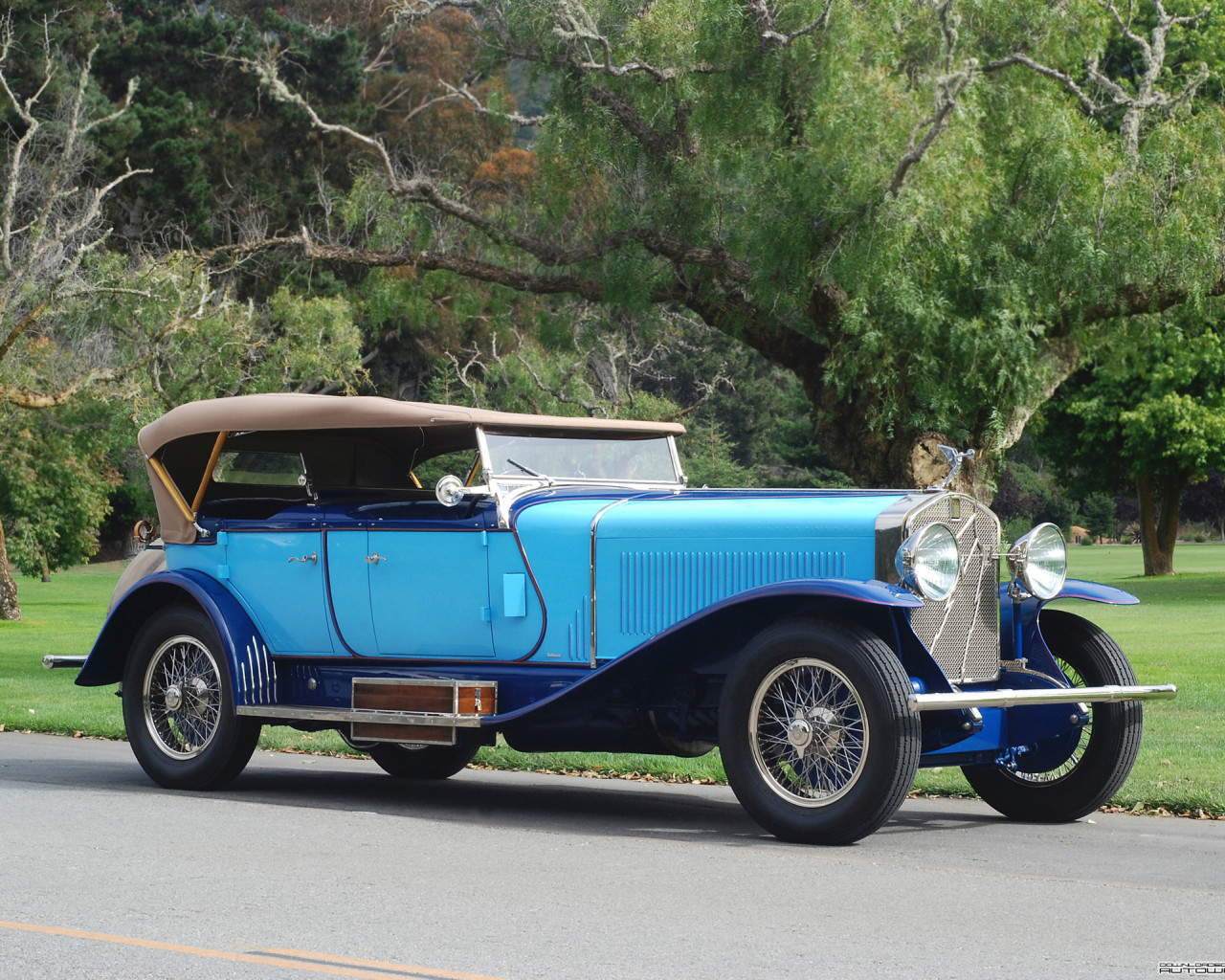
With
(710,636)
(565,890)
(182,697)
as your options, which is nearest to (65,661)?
(182,697)

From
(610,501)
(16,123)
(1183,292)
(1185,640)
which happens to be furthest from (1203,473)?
(610,501)

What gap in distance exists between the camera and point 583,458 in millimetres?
8891

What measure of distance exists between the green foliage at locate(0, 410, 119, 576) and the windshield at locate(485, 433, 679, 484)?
22.0 m

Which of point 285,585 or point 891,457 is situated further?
point 891,457

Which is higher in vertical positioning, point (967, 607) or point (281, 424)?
point (281, 424)

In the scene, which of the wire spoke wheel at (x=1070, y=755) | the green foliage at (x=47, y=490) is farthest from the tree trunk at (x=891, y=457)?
the green foliage at (x=47, y=490)

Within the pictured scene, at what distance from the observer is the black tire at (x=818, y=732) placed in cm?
661

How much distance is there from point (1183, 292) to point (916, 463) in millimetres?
3141

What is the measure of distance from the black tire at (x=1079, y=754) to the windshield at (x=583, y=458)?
2.43 metres

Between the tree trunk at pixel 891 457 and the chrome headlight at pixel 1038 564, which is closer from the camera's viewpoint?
the chrome headlight at pixel 1038 564

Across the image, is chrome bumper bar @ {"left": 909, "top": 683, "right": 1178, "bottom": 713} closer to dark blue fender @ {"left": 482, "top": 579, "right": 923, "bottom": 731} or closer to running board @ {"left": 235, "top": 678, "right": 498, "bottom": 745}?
dark blue fender @ {"left": 482, "top": 579, "right": 923, "bottom": 731}

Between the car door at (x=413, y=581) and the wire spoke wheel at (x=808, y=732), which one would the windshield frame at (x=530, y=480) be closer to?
the car door at (x=413, y=581)

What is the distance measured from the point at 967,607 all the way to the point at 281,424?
393 cm

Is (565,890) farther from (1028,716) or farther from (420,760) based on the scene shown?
(420,760)
